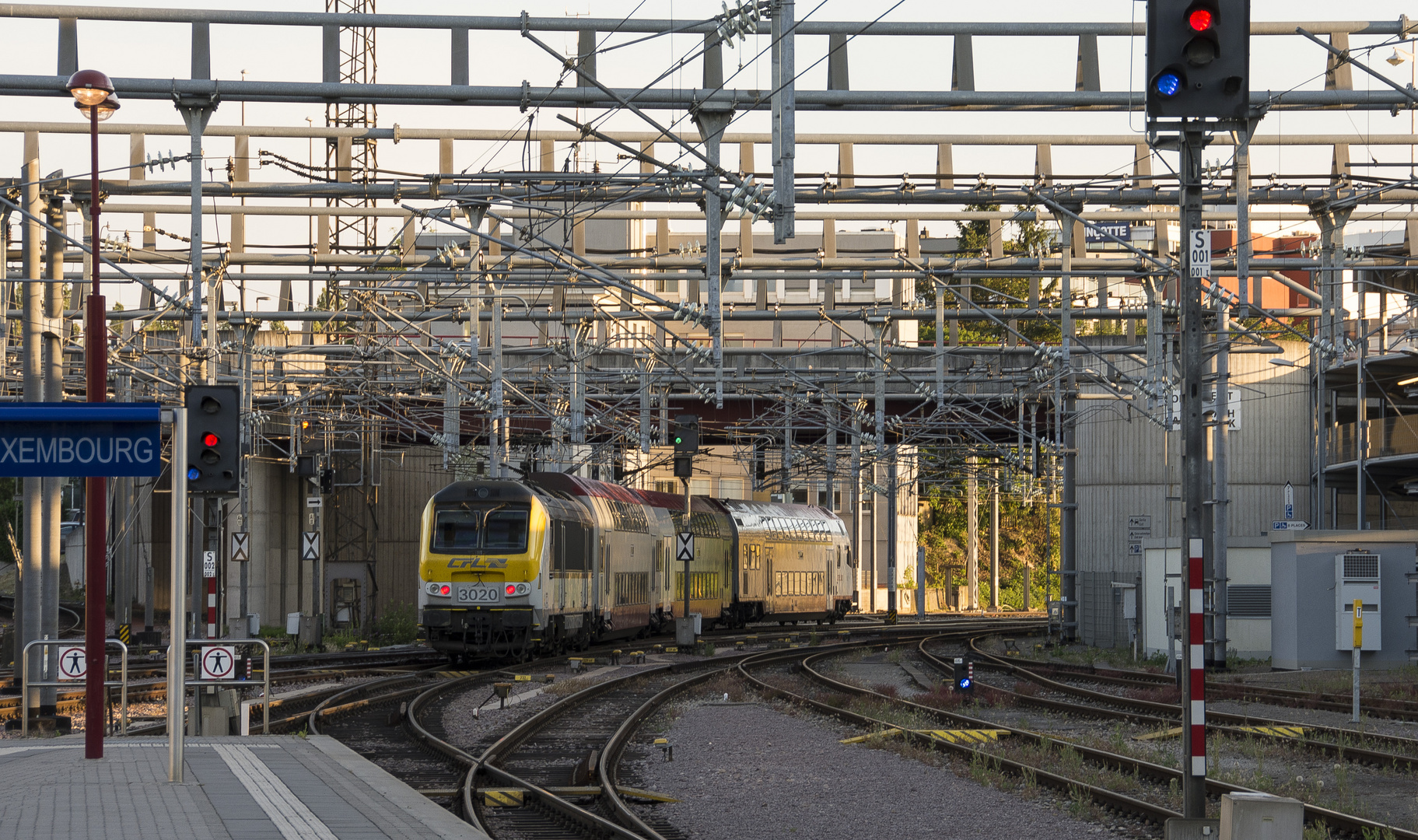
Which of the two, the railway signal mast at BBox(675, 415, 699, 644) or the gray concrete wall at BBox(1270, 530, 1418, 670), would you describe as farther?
the railway signal mast at BBox(675, 415, 699, 644)

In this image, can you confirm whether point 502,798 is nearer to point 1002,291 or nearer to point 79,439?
point 79,439

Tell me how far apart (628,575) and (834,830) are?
26.3 metres

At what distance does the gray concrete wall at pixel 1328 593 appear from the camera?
2928cm

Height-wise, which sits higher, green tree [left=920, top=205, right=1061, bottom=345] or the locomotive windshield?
green tree [left=920, top=205, right=1061, bottom=345]

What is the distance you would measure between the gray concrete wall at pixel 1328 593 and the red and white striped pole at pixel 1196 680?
20.1 meters

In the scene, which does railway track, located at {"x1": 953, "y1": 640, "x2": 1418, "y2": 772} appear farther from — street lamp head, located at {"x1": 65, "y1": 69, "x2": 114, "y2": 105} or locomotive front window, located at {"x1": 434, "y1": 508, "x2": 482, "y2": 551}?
street lamp head, located at {"x1": 65, "y1": 69, "x2": 114, "y2": 105}

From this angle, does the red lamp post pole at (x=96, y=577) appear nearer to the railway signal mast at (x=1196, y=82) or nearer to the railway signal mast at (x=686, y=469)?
the railway signal mast at (x=1196, y=82)

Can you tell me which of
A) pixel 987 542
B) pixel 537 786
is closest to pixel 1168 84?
pixel 537 786

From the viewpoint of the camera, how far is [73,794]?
35.6 ft

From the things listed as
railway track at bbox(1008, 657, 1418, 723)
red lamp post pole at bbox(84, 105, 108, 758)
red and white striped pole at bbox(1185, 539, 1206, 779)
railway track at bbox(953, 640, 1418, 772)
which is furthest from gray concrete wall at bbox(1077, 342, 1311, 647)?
red and white striped pole at bbox(1185, 539, 1206, 779)

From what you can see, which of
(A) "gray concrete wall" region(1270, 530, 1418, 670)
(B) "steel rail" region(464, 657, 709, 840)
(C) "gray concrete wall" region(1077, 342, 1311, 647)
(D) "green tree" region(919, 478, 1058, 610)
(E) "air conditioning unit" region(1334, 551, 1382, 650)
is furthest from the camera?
(D) "green tree" region(919, 478, 1058, 610)

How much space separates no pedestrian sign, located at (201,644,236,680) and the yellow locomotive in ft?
42.0

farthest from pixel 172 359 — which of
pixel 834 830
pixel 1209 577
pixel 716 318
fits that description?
pixel 834 830

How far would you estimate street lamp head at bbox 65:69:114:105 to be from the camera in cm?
1574
